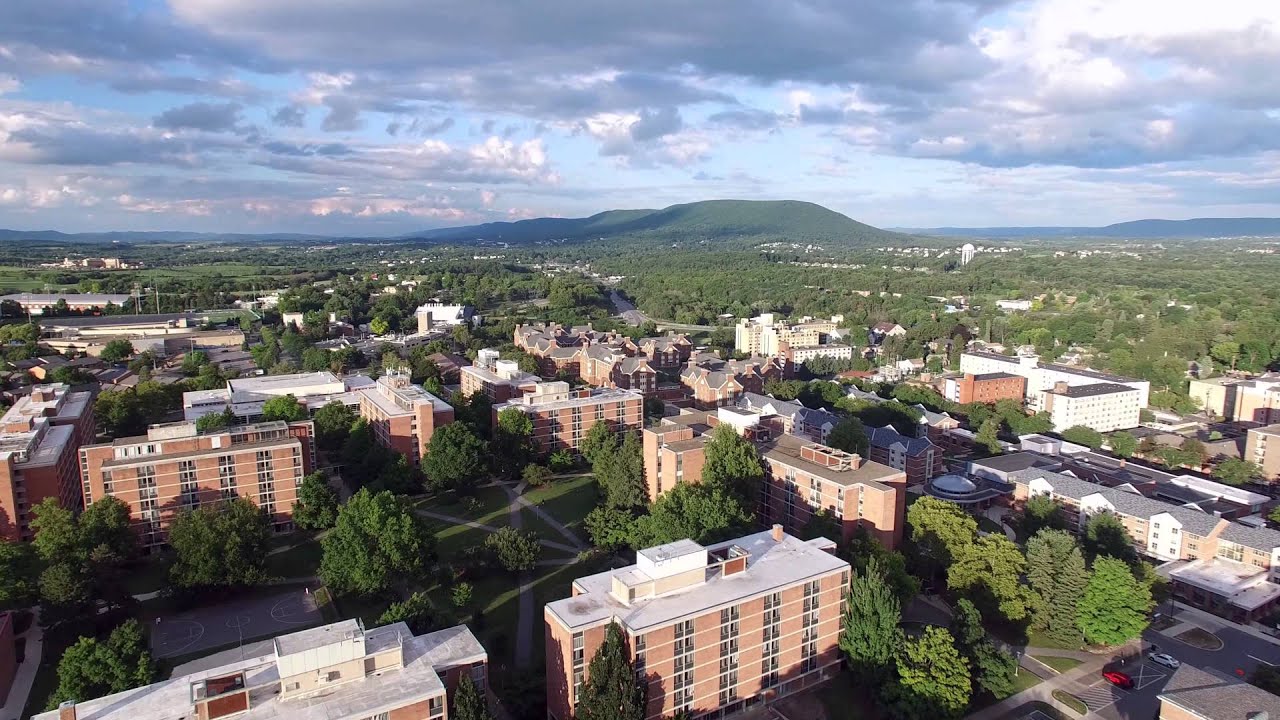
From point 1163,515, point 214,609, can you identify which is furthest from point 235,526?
point 1163,515

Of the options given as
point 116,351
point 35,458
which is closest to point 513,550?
point 35,458

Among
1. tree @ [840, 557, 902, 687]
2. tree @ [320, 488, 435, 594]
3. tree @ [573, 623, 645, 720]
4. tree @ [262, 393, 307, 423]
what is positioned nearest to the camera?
tree @ [573, 623, 645, 720]

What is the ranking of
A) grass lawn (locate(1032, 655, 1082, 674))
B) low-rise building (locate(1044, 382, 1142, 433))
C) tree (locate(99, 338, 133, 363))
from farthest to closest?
tree (locate(99, 338, 133, 363))
low-rise building (locate(1044, 382, 1142, 433))
grass lawn (locate(1032, 655, 1082, 674))

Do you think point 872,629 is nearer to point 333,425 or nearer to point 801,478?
point 801,478

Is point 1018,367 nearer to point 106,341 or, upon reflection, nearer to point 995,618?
point 995,618

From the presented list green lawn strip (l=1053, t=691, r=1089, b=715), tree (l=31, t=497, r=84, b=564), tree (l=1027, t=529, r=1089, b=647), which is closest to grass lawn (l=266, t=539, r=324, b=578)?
tree (l=31, t=497, r=84, b=564)

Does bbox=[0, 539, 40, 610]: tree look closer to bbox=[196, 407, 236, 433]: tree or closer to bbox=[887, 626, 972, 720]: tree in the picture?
bbox=[196, 407, 236, 433]: tree
